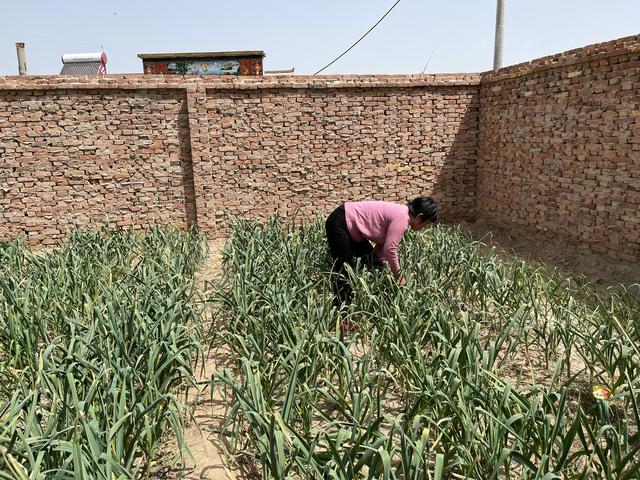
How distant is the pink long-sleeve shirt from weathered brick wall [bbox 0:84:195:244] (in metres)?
4.31

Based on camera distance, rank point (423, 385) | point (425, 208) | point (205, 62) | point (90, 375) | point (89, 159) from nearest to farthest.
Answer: point (423, 385) < point (90, 375) < point (425, 208) < point (89, 159) < point (205, 62)

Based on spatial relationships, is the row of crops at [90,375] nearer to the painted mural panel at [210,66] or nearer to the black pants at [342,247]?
the black pants at [342,247]

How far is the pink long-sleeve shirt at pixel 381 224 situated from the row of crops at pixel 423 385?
0.22 metres

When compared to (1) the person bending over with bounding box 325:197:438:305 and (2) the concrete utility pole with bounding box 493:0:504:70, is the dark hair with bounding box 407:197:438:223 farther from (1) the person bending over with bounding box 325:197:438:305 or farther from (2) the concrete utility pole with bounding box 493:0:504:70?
(2) the concrete utility pole with bounding box 493:0:504:70

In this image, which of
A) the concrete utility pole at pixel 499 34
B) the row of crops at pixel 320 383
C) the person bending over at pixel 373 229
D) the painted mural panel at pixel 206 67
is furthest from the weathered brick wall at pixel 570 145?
the painted mural panel at pixel 206 67

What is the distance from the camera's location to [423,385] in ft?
6.98

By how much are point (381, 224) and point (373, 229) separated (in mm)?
75

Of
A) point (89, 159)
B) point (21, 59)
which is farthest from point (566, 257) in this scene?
point (21, 59)

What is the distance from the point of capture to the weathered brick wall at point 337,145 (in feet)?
24.5

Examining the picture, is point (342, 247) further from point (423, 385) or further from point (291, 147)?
point (291, 147)

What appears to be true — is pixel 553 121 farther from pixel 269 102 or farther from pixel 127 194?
pixel 127 194

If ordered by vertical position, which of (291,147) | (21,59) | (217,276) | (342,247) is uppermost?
(21,59)

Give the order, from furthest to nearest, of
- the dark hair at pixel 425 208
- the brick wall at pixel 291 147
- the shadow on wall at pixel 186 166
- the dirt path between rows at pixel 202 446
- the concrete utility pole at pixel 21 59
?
1. the concrete utility pole at pixel 21 59
2. the shadow on wall at pixel 186 166
3. the brick wall at pixel 291 147
4. the dark hair at pixel 425 208
5. the dirt path between rows at pixel 202 446

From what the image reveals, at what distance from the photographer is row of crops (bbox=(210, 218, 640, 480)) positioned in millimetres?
1768
